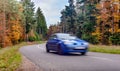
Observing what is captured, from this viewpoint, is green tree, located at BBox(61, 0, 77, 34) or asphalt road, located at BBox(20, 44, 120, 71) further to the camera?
green tree, located at BBox(61, 0, 77, 34)

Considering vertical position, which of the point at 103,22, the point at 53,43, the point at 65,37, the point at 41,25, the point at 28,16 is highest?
the point at 28,16

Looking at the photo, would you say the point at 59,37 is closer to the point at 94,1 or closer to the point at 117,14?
the point at 117,14

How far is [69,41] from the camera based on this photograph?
2019 centimetres

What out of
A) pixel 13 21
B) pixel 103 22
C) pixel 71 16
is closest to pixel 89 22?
pixel 103 22

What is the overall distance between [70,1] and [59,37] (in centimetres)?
8690

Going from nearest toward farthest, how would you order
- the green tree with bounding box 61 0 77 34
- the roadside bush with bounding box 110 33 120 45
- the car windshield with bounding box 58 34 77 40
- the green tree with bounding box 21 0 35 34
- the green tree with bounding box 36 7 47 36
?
the car windshield with bounding box 58 34 77 40
the roadside bush with bounding box 110 33 120 45
the green tree with bounding box 61 0 77 34
the green tree with bounding box 21 0 35 34
the green tree with bounding box 36 7 47 36

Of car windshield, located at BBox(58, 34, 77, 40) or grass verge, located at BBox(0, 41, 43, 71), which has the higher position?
car windshield, located at BBox(58, 34, 77, 40)

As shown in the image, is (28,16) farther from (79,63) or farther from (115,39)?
(79,63)

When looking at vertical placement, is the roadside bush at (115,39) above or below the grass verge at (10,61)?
below

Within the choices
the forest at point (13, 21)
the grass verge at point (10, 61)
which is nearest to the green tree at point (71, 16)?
the forest at point (13, 21)

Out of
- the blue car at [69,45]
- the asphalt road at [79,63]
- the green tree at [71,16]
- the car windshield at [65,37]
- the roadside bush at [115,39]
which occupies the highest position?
the green tree at [71,16]

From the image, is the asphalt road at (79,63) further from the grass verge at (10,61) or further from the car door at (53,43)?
the car door at (53,43)

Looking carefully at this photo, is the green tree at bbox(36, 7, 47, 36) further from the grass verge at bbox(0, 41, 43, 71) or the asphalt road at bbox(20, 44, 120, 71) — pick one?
the asphalt road at bbox(20, 44, 120, 71)

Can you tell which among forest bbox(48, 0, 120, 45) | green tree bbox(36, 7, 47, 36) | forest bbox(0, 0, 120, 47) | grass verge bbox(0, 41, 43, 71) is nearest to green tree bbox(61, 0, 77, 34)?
forest bbox(0, 0, 120, 47)
